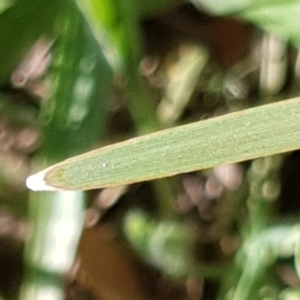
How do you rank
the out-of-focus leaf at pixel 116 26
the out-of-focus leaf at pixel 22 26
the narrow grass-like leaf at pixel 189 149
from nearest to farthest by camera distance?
the narrow grass-like leaf at pixel 189 149, the out-of-focus leaf at pixel 116 26, the out-of-focus leaf at pixel 22 26

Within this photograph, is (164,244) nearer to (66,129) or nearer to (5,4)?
(66,129)

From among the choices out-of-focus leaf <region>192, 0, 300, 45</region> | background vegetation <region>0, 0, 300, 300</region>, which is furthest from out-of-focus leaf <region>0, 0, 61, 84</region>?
out-of-focus leaf <region>192, 0, 300, 45</region>

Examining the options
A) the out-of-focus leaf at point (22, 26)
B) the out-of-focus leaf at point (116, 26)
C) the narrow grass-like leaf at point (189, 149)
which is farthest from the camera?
the out-of-focus leaf at point (22, 26)

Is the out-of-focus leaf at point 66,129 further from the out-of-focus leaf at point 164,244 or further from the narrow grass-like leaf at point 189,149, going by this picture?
the narrow grass-like leaf at point 189,149

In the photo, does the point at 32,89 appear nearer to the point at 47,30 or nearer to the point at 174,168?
the point at 47,30

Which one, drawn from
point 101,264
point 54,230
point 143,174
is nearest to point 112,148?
point 143,174

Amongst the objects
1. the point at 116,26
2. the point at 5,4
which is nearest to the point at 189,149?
the point at 116,26

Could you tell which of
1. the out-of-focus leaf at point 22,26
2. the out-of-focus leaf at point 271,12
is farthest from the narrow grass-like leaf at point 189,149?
the out-of-focus leaf at point 22,26
